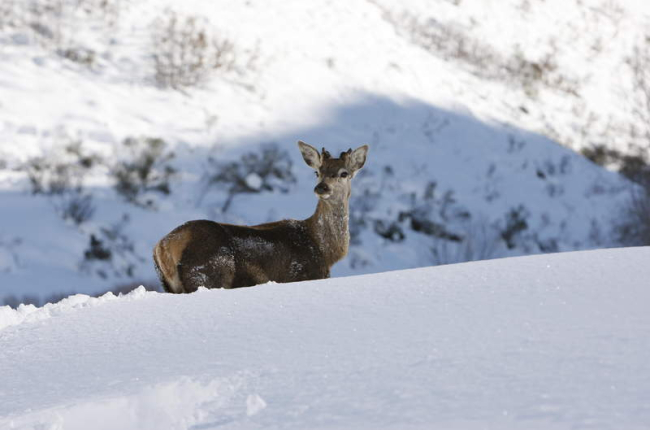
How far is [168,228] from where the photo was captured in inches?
340

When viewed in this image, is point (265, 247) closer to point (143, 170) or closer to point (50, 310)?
point (50, 310)

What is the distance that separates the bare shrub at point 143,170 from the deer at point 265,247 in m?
4.87

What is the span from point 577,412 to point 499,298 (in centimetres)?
92

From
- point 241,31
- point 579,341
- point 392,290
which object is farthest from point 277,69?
point 579,341

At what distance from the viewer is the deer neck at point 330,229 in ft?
14.1

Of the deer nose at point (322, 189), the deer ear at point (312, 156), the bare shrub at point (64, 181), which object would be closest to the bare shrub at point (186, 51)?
the bare shrub at point (64, 181)

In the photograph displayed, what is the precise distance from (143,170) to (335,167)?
5.27 m

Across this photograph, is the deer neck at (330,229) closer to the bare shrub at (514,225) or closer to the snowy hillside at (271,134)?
the snowy hillside at (271,134)

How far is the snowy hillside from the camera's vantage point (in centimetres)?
853

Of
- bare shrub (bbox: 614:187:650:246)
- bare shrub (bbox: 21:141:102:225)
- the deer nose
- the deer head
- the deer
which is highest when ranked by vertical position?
the deer head

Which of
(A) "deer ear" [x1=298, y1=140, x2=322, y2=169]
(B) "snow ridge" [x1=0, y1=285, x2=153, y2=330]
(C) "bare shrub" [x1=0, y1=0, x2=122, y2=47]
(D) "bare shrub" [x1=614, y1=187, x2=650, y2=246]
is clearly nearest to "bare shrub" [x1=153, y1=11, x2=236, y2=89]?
(C) "bare shrub" [x1=0, y1=0, x2=122, y2=47]

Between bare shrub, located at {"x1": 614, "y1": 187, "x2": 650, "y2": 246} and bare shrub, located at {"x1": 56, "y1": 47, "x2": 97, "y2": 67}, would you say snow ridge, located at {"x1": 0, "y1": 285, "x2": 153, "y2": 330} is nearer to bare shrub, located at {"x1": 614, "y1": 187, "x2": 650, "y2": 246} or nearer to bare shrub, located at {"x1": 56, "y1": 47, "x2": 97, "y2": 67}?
bare shrub, located at {"x1": 56, "y1": 47, "x2": 97, "y2": 67}

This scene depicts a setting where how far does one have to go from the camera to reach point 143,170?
30.3 ft

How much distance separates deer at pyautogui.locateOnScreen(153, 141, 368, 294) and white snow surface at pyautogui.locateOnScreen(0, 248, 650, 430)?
0.79 m
